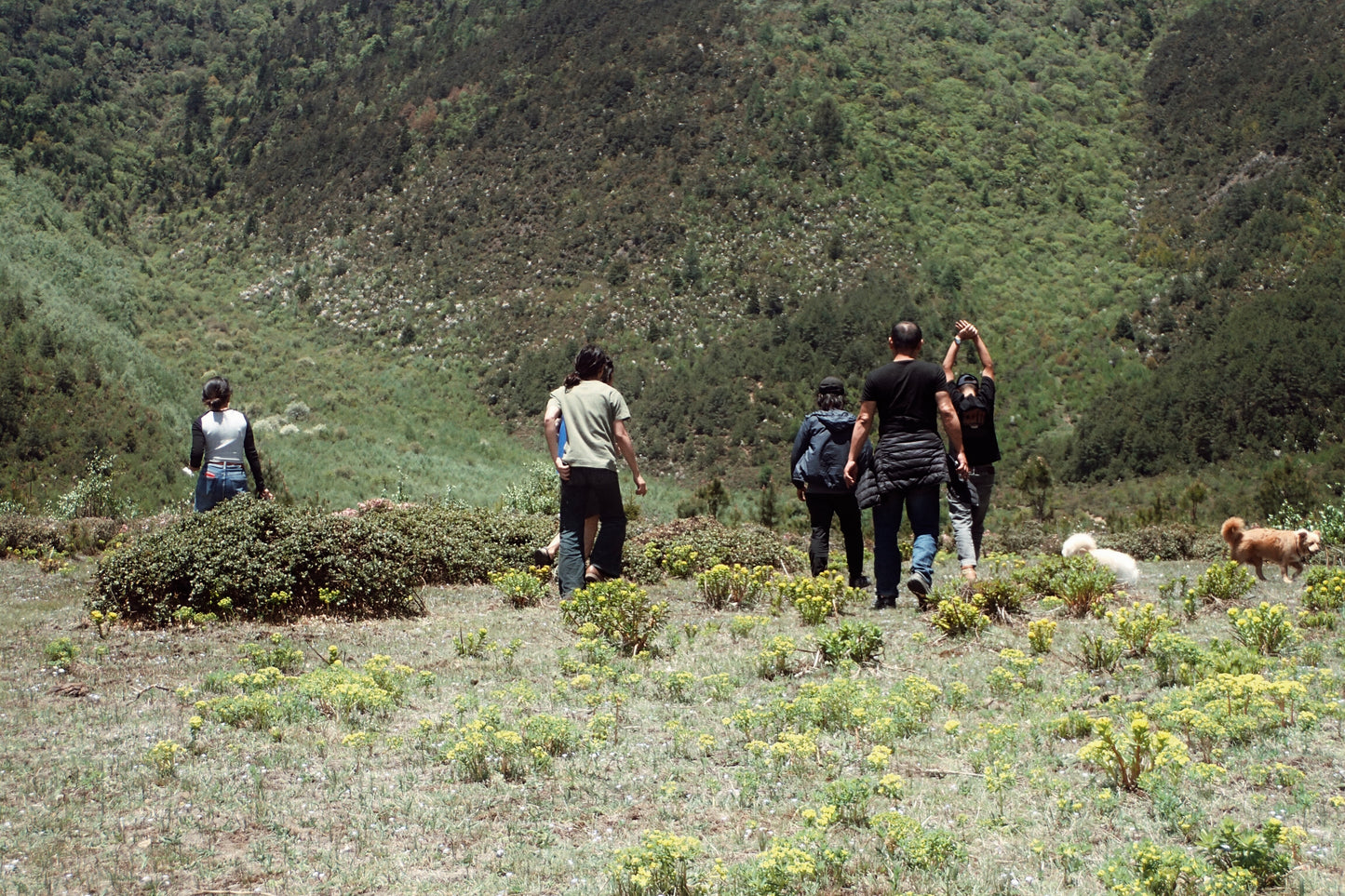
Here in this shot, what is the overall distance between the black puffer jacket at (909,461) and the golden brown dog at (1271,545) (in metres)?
3.51

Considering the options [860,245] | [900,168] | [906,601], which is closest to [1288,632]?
[906,601]

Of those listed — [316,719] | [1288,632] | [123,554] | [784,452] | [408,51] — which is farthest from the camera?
[408,51]

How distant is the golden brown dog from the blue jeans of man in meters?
5.25

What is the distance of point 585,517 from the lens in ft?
24.2

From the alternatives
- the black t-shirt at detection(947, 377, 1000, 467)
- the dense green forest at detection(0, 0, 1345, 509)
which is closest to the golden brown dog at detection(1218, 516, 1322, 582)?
the black t-shirt at detection(947, 377, 1000, 467)

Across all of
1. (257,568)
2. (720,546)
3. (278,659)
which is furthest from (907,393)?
(257,568)

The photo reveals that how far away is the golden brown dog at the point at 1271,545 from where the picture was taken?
28.4 feet

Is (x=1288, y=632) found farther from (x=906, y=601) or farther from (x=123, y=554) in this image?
(x=123, y=554)

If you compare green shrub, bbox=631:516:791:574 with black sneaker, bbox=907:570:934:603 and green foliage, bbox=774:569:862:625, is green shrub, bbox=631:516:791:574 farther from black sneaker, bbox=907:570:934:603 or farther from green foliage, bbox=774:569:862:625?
black sneaker, bbox=907:570:934:603

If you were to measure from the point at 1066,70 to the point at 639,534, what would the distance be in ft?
135

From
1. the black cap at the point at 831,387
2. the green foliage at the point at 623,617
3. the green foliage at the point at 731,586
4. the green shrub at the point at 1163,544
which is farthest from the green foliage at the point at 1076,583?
the green shrub at the point at 1163,544

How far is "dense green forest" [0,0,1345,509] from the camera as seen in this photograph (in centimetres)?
2719

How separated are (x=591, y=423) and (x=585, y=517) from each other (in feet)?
2.32

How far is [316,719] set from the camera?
177 inches
